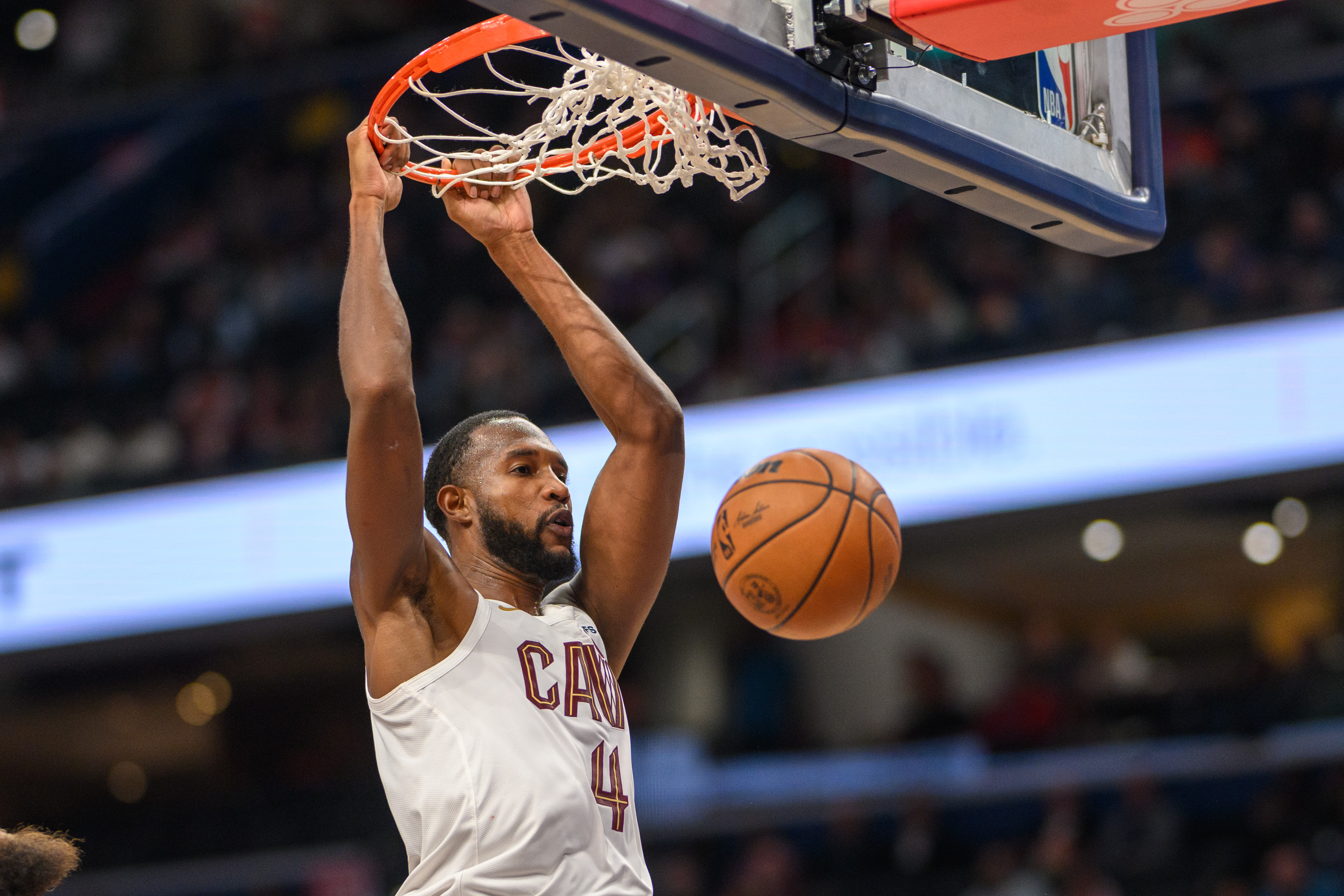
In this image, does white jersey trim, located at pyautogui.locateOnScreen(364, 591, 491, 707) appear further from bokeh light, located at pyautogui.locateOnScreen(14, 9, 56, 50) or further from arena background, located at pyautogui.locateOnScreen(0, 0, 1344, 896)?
bokeh light, located at pyautogui.locateOnScreen(14, 9, 56, 50)

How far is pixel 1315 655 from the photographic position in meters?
9.31

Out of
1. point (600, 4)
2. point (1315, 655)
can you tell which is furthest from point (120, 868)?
point (600, 4)

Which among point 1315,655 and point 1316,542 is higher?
point 1315,655

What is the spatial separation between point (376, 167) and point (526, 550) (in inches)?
32.5

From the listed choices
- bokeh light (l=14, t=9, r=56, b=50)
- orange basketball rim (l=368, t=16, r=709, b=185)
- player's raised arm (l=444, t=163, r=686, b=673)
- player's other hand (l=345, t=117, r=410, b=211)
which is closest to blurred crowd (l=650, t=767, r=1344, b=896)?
player's raised arm (l=444, t=163, r=686, b=673)

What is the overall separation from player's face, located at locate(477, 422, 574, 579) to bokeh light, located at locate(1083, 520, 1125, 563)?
31.7ft

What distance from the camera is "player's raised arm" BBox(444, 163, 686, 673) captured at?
12.0 feet

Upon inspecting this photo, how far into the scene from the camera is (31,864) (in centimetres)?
249

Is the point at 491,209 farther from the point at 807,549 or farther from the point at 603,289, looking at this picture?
the point at 603,289

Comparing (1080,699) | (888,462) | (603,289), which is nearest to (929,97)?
(888,462)


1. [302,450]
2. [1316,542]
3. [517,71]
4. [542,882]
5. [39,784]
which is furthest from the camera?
[39,784]

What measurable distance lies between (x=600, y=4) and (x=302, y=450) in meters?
8.34

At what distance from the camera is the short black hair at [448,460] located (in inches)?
140

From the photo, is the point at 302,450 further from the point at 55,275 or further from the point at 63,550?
the point at 55,275
